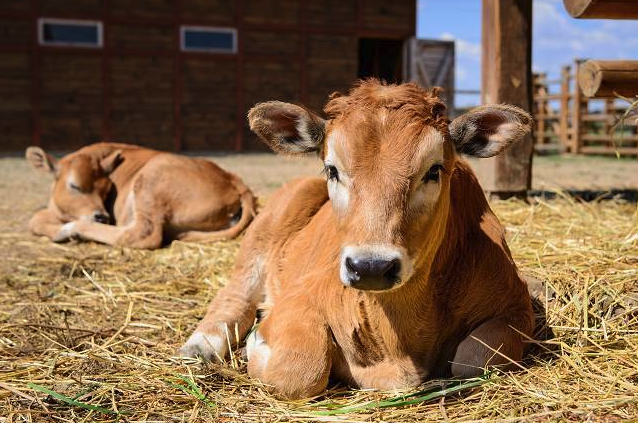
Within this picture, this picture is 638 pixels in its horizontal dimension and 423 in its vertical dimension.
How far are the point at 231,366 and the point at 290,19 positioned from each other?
64.3 ft

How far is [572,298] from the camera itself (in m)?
3.96

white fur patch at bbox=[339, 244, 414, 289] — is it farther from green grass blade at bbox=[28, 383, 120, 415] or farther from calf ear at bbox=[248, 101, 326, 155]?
green grass blade at bbox=[28, 383, 120, 415]

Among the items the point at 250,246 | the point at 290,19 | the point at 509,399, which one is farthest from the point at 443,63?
the point at 509,399

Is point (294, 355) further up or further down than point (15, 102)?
further down

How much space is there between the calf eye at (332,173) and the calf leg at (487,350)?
3.35 feet

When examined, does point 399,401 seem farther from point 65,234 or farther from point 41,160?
point 41,160

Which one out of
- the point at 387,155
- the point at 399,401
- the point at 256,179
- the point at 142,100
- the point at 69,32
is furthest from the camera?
the point at 142,100

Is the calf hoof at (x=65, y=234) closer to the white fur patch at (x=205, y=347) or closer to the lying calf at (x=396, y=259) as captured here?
the white fur patch at (x=205, y=347)

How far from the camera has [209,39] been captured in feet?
70.2

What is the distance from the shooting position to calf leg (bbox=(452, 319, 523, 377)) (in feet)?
10.4

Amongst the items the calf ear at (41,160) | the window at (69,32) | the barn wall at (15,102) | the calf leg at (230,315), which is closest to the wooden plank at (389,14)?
the window at (69,32)

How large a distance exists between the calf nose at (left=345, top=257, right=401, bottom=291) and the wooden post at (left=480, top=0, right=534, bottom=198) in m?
5.38

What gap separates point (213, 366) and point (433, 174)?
1.61m

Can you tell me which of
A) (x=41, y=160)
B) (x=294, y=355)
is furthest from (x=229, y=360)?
(x=41, y=160)
